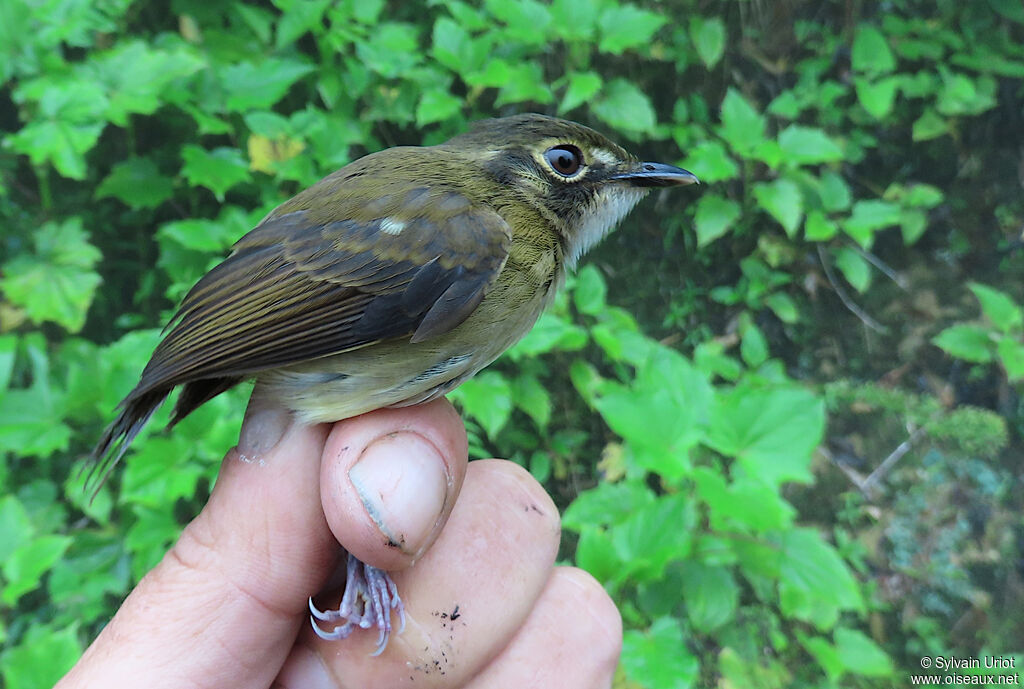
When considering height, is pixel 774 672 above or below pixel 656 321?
below

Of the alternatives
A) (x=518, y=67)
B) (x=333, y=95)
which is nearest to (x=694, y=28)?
(x=518, y=67)

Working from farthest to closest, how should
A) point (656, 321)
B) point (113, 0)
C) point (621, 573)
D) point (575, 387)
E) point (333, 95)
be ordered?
point (656, 321), point (575, 387), point (333, 95), point (113, 0), point (621, 573)

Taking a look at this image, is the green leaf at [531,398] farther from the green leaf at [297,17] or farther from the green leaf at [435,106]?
the green leaf at [297,17]

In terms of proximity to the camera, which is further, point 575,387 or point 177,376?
point 575,387

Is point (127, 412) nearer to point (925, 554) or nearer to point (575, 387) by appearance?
point (575, 387)

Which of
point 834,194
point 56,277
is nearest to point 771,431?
point 834,194

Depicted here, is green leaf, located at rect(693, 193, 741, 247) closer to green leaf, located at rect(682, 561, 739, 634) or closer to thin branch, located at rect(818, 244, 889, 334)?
thin branch, located at rect(818, 244, 889, 334)

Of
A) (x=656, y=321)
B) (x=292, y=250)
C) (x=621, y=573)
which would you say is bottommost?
(x=656, y=321)

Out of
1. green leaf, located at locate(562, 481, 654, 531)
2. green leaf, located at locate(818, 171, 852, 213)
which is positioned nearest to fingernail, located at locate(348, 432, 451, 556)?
green leaf, located at locate(562, 481, 654, 531)
